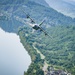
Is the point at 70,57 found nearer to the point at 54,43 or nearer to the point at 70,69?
the point at 70,69

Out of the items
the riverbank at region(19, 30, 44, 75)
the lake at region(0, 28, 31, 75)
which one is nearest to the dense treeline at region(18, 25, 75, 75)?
the riverbank at region(19, 30, 44, 75)

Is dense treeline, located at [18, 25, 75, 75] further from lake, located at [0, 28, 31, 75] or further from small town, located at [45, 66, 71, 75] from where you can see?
lake, located at [0, 28, 31, 75]

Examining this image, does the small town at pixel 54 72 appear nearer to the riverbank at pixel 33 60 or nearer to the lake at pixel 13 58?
the riverbank at pixel 33 60

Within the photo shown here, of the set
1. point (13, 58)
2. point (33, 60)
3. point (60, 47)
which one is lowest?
point (33, 60)

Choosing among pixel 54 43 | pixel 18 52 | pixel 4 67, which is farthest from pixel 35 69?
pixel 54 43

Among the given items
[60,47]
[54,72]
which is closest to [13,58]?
[54,72]

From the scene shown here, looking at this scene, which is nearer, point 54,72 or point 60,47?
point 54,72

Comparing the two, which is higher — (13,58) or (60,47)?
(60,47)

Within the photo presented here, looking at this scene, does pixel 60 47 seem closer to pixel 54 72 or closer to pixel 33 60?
pixel 33 60
